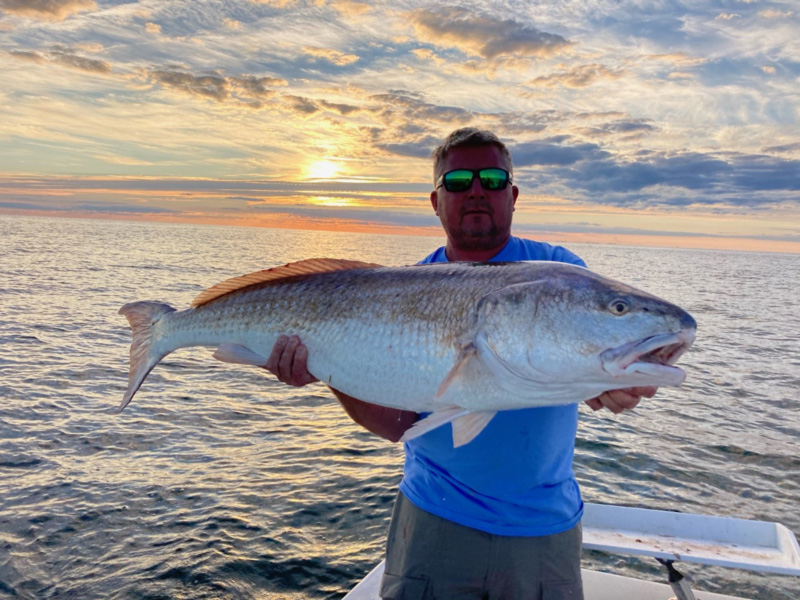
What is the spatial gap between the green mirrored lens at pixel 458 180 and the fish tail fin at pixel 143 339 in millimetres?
2198

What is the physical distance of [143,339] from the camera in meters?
4.29

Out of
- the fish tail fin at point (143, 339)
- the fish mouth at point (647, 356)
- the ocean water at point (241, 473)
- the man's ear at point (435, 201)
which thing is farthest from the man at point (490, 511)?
the ocean water at point (241, 473)

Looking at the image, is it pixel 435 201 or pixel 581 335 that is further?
pixel 435 201

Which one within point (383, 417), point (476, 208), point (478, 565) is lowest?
point (478, 565)

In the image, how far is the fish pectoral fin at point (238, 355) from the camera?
389 centimetres

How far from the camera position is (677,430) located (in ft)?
39.6

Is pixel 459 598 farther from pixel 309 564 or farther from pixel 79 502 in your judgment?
pixel 79 502

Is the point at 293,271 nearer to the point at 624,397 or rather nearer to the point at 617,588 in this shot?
the point at 624,397

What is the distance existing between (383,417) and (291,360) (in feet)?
2.39

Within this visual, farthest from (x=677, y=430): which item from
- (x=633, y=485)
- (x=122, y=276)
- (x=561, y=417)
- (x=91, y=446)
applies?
(x=122, y=276)

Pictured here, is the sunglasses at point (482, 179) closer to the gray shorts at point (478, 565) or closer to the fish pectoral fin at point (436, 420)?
the fish pectoral fin at point (436, 420)

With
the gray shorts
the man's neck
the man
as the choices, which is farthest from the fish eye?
the gray shorts

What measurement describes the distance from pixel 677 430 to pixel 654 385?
10.5 m

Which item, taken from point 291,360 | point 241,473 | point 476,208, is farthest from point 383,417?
point 241,473
